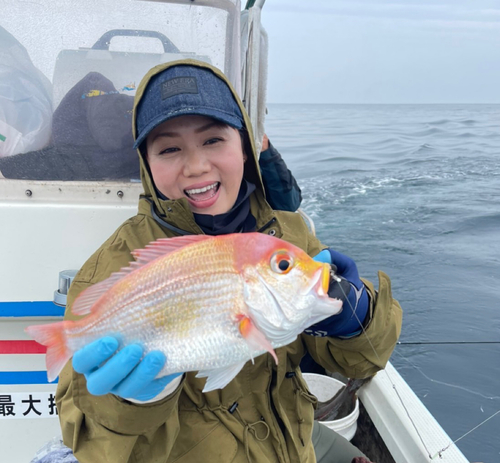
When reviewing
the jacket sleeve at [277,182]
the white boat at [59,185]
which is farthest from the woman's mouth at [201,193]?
the jacket sleeve at [277,182]

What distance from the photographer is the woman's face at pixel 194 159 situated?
1.85 m

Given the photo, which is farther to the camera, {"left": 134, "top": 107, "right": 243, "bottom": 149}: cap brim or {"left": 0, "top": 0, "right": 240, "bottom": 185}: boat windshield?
{"left": 0, "top": 0, "right": 240, "bottom": 185}: boat windshield

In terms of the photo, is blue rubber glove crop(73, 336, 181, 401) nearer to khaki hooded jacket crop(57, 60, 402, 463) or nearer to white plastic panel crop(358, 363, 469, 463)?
khaki hooded jacket crop(57, 60, 402, 463)

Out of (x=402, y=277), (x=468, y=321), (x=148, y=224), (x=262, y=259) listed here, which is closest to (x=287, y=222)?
(x=148, y=224)

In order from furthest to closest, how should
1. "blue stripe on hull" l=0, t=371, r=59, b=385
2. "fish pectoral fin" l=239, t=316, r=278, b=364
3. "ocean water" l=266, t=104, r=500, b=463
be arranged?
"ocean water" l=266, t=104, r=500, b=463
"blue stripe on hull" l=0, t=371, r=59, b=385
"fish pectoral fin" l=239, t=316, r=278, b=364

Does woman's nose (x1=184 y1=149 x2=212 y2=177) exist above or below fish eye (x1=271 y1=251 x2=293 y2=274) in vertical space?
above

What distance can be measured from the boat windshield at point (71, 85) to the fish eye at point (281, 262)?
139 cm

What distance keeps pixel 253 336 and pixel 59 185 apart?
1602mm

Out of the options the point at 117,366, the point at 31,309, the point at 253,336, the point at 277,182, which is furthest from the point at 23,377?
the point at 277,182

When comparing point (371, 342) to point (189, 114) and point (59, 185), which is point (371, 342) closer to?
point (189, 114)

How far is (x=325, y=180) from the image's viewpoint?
14367 millimetres

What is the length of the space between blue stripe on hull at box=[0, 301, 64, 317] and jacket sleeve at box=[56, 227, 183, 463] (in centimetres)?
73

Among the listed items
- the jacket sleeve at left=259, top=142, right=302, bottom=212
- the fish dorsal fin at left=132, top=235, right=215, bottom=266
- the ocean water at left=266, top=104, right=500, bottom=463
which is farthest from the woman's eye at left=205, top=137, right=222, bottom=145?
the ocean water at left=266, top=104, right=500, bottom=463

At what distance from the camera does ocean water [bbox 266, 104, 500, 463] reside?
4.77 metres
